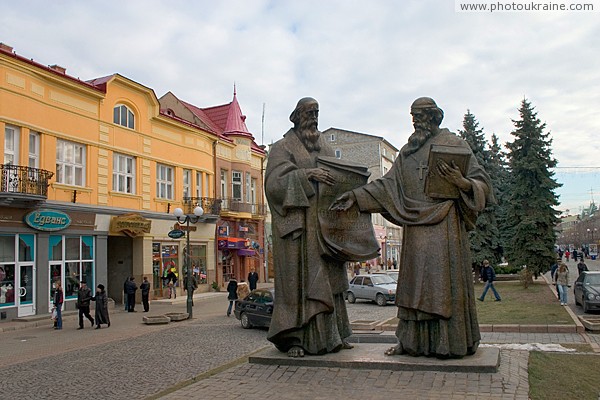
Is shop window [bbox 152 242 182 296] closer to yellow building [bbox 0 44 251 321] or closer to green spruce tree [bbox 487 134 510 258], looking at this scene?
yellow building [bbox 0 44 251 321]

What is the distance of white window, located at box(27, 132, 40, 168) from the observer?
71.5ft

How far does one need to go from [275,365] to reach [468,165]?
143 inches

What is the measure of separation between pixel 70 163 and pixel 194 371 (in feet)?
54.1

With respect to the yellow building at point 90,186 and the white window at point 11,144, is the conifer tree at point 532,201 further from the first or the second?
the white window at point 11,144

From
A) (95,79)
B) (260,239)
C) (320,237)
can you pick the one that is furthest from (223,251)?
(320,237)

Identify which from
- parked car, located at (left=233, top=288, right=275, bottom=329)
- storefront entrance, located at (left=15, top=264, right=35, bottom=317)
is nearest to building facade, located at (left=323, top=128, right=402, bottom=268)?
storefront entrance, located at (left=15, top=264, right=35, bottom=317)

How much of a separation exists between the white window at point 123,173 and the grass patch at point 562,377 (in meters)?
22.3

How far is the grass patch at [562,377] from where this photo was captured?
6074 millimetres

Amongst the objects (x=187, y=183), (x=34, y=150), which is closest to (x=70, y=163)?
(x=34, y=150)

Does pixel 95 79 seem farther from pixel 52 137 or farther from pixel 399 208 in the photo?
pixel 399 208

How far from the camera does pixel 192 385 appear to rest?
6961 mm

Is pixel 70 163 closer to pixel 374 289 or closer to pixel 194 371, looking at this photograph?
pixel 374 289

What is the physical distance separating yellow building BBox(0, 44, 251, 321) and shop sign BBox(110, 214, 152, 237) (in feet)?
0.16

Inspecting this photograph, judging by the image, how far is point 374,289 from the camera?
78.5 feet
